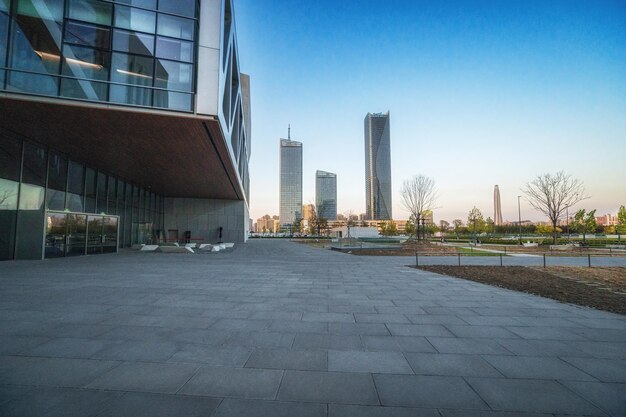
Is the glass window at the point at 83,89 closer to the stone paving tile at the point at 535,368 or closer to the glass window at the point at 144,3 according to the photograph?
the glass window at the point at 144,3

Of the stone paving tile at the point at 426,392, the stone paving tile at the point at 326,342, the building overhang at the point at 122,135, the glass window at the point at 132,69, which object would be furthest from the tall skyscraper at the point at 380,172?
the stone paving tile at the point at 426,392

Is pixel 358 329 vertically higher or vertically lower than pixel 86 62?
lower

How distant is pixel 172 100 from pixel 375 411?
1350 centimetres

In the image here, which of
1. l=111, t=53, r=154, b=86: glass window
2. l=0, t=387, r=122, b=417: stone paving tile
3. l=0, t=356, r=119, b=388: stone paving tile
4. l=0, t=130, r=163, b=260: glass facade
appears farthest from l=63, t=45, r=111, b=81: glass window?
l=0, t=387, r=122, b=417: stone paving tile

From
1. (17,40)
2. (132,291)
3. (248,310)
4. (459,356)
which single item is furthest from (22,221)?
(459,356)

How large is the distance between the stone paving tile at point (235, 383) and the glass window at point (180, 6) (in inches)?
611

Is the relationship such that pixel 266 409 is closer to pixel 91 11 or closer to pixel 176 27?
pixel 176 27

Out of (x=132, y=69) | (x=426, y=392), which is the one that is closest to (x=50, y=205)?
(x=132, y=69)

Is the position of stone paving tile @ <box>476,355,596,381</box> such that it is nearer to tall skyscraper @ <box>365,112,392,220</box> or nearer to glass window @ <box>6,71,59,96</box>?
glass window @ <box>6,71,59,96</box>

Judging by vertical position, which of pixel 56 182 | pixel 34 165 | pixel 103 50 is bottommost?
pixel 56 182

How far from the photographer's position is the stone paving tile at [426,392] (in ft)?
8.88

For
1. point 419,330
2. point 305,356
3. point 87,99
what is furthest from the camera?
point 87,99

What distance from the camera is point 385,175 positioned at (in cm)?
19200

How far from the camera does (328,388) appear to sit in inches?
117
